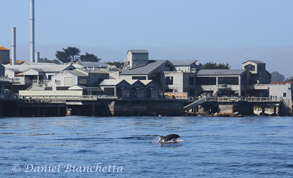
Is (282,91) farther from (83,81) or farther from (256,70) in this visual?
(83,81)

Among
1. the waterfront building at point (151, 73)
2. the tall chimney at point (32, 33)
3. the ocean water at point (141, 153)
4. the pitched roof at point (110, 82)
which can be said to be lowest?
the ocean water at point (141, 153)

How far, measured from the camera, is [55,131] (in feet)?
245

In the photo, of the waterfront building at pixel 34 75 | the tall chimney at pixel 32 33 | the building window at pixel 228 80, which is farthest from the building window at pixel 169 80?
the tall chimney at pixel 32 33

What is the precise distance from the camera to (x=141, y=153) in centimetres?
5341

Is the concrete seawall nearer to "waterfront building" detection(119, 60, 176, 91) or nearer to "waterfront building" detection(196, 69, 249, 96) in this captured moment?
"waterfront building" detection(196, 69, 249, 96)

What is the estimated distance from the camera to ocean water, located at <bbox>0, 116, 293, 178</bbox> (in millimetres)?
44781

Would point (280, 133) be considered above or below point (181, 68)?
below

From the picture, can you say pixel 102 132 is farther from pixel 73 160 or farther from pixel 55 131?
pixel 73 160

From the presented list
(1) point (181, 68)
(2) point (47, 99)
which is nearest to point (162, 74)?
(1) point (181, 68)

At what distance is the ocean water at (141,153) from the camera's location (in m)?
44.8

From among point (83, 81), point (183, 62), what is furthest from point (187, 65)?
point (83, 81)

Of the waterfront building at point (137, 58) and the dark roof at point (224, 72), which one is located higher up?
the waterfront building at point (137, 58)

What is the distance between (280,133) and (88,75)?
59057 mm

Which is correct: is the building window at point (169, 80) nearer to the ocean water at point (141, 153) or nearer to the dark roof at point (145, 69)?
the dark roof at point (145, 69)
